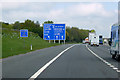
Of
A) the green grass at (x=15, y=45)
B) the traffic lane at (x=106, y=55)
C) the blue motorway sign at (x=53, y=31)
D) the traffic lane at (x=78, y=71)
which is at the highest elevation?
the blue motorway sign at (x=53, y=31)

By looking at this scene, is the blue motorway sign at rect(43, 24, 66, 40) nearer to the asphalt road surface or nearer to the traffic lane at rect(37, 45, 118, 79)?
the asphalt road surface

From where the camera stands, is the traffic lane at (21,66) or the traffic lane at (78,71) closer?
the traffic lane at (78,71)

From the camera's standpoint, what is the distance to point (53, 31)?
2432 inches

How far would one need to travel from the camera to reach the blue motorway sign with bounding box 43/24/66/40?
61562 millimetres

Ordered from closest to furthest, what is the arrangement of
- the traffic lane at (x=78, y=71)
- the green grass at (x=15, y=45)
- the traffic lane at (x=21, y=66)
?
the traffic lane at (x=78, y=71) < the traffic lane at (x=21, y=66) < the green grass at (x=15, y=45)

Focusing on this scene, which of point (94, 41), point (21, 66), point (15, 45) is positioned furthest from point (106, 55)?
point (94, 41)

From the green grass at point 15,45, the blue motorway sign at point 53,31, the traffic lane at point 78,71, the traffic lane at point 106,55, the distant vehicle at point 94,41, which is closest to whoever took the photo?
the traffic lane at point 78,71

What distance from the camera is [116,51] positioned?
18750 mm

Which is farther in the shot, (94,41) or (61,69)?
(94,41)

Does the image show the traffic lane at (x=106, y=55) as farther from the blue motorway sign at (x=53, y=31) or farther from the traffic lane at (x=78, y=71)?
the blue motorway sign at (x=53, y=31)

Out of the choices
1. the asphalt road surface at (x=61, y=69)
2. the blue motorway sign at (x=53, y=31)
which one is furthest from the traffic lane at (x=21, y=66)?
the blue motorway sign at (x=53, y=31)

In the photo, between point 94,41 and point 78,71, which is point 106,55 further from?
point 94,41

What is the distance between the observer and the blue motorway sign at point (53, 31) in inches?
2424

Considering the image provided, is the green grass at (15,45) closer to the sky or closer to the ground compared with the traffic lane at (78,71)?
closer to the sky
